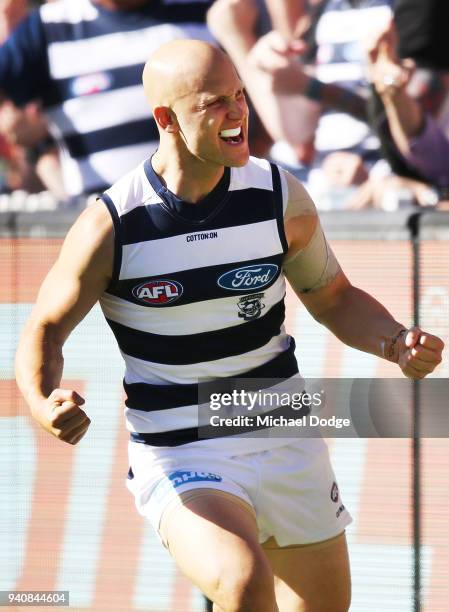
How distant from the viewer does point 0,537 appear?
4816 mm

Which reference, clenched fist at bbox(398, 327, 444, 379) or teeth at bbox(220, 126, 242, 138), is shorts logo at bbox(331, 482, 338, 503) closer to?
clenched fist at bbox(398, 327, 444, 379)

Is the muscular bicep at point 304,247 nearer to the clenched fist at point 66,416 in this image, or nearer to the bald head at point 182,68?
the bald head at point 182,68

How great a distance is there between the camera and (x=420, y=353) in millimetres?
3369

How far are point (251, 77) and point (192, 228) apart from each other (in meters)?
2.50

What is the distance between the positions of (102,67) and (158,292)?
267cm

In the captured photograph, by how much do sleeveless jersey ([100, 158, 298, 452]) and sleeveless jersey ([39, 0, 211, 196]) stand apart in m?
2.23

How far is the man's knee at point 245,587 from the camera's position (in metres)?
3.09

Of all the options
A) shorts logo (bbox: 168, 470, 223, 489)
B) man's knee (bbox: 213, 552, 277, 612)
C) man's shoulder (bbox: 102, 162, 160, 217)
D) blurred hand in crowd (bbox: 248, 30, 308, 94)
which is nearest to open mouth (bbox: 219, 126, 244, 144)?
man's shoulder (bbox: 102, 162, 160, 217)

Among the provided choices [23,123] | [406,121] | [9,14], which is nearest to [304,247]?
[406,121]

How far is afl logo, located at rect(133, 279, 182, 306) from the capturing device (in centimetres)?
348

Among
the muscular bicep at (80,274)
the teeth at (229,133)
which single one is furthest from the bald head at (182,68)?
the muscular bicep at (80,274)

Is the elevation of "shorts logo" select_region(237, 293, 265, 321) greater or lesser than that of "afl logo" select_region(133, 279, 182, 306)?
lesser

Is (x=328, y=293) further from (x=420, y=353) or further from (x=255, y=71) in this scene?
(x=255, y=71)

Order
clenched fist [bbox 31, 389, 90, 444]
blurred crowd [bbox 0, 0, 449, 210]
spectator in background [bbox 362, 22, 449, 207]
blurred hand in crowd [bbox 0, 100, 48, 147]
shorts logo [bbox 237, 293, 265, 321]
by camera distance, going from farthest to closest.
→ 1. blurred hand in crowd [bbox 0, 100, 48, 147]
2. blurred crowd [bbox 0, 0, 449, 210]
3. spectator in background [bbox 362, 22, 449, 207]
4. shorts logo [bbox 237, 293, 265, 321]
5. clenched fist [bbox 31, 389, 90, 444]
